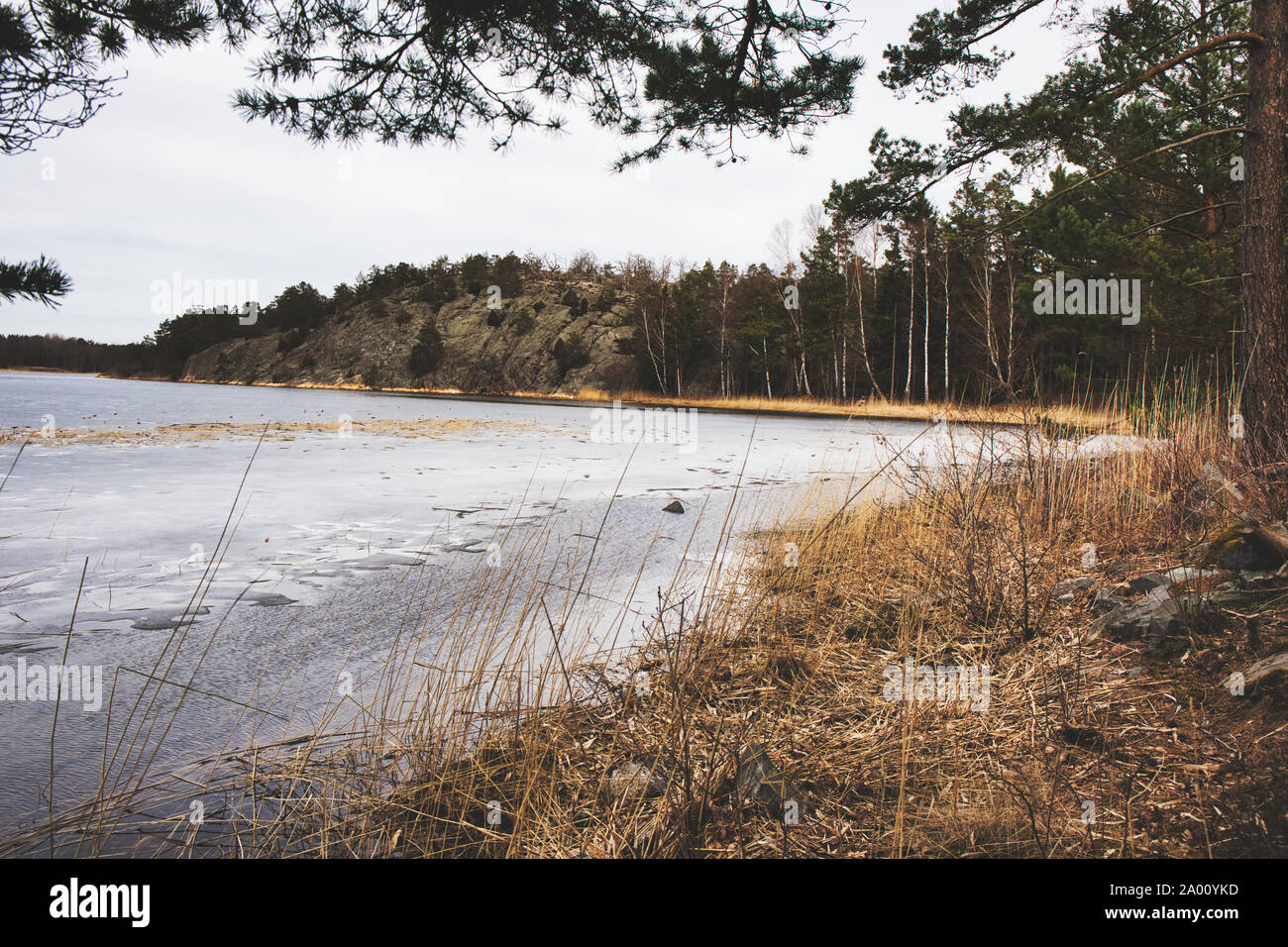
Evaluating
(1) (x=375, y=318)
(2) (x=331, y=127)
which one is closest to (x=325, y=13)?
(2) (x=331, y=127)

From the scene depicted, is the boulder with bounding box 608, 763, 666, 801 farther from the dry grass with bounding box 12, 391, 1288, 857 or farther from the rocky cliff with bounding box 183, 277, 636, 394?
the rocky cliff with bounding box 183, 277, 636, 394

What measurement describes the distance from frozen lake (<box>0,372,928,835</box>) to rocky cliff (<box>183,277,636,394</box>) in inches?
1435

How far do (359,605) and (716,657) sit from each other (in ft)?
7.60

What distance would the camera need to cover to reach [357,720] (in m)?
2.91

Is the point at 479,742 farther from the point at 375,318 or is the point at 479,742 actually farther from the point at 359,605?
the point at 375,318

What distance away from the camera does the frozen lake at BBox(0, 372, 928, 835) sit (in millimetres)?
2928

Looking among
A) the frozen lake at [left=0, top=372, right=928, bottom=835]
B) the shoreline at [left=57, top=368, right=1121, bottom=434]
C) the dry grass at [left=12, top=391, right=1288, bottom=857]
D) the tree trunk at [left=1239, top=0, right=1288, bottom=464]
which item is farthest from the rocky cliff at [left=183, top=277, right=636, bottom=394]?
the dry grass at [left=12, top=391, right=1288, bottom=857]

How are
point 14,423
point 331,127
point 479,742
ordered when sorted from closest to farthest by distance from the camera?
point 479,742 < point 331,127 < point 14,423

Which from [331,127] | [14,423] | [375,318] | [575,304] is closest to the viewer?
[331,127]

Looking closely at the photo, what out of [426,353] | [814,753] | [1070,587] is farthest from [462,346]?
[814,753]

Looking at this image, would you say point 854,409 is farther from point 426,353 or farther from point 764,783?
point 426,353

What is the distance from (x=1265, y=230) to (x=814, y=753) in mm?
6421

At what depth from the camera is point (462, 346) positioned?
57.9m
